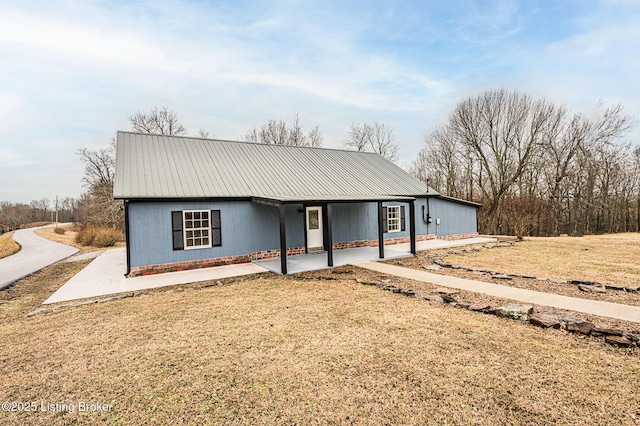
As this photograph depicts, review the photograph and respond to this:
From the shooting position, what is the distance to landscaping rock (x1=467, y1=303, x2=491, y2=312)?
568cm

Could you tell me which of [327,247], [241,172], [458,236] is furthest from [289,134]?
[327,247]

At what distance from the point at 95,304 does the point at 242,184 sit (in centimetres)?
597

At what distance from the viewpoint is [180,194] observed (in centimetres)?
984

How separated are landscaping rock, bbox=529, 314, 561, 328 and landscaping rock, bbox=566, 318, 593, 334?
0.50 feet

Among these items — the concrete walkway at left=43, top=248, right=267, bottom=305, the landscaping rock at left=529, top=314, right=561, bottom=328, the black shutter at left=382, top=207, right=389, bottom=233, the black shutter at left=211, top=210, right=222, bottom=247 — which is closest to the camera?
the landscaping rock at left=529, top=314, right=561, bottom=328

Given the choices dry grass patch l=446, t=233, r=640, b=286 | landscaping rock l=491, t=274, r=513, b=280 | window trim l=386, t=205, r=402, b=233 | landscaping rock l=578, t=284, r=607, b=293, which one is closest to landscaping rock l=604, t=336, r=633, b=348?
landscaping rock l=578, t=284, r=607, b=293

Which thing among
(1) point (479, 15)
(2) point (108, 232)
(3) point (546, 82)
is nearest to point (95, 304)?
(2) point (108, 232)

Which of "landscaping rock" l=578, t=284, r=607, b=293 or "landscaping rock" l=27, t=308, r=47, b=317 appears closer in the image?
"landscaping rock" l=27, t=308, r=47, b=317

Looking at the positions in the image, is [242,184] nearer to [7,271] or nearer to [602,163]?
[7,271]

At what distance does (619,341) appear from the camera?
4137 mm

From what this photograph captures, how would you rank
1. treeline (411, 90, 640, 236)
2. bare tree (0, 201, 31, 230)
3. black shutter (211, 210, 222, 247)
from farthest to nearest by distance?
bare tree (0, 201, 31, 230), treeline (411, 90, 640, 236), black shutter (211, 210, 222, 247)

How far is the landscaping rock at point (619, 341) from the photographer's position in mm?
4090

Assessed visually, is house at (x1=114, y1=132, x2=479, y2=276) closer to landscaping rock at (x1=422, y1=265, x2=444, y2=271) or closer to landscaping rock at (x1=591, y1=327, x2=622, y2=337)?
landscaping rock at (x1=422, y1=265, x2=444, y2=271)

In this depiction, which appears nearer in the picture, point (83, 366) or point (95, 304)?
point (83, 366)
